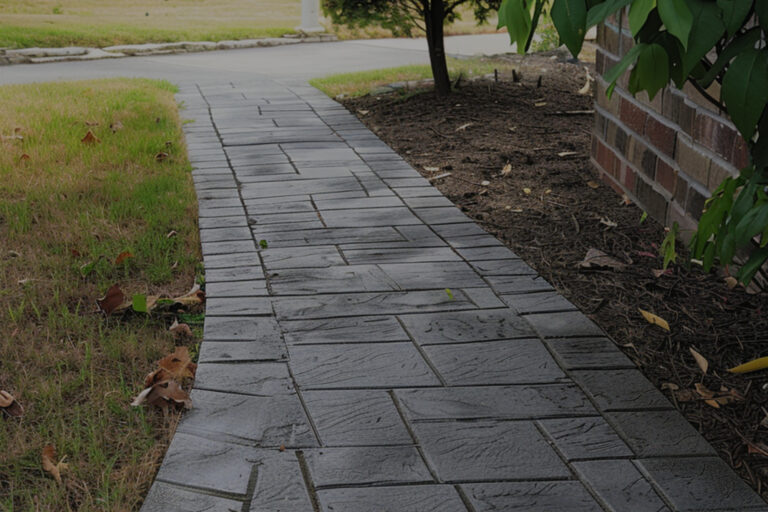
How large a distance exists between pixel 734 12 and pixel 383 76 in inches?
313

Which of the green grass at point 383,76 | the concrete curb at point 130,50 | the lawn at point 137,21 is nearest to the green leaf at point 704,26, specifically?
the green grass at point 383,76

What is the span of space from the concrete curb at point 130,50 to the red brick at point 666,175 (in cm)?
968

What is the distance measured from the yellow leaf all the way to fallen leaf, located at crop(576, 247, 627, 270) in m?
0.95

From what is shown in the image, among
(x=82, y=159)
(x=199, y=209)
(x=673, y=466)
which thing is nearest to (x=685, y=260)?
(x=673, y=466)

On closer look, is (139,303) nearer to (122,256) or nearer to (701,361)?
(122,256)

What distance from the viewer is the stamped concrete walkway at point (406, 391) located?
199 cm

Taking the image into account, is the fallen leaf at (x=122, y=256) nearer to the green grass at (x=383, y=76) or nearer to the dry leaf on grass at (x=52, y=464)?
the dry leaf on grass at (x=52, y=464)

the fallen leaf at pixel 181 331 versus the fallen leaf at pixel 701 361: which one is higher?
the fallen leaf at pixel 701 361

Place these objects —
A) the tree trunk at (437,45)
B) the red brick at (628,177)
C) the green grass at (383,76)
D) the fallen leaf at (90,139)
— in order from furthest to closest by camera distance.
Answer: the green grass at (383,76) → the tree trunk at (437,45) → the fallen leaf at (90,139) → the red brick at (628,177)

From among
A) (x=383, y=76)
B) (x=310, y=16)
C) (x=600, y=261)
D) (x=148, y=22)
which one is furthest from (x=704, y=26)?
(x=148, y=22)

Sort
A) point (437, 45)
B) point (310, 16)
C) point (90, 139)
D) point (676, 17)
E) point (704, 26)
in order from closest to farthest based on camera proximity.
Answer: point (676, 17) → point (704, 26) → point (90, 139) → point (437, 45) → point (310, 16)

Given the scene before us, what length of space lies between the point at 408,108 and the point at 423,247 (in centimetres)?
366

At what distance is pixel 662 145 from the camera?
154 inches

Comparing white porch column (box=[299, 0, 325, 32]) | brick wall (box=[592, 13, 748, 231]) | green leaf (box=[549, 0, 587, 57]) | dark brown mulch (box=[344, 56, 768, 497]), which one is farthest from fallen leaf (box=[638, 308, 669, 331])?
white porch column (box=[299, 0, 325, 32])
